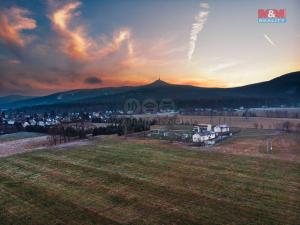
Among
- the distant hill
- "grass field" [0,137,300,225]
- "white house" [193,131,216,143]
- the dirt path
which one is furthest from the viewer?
the distant hill

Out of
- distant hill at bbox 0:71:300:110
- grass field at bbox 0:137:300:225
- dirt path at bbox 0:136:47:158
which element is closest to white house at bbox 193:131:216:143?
grass field at bbox 0:137:300:225

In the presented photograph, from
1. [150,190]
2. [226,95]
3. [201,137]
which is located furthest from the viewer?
[226,95]

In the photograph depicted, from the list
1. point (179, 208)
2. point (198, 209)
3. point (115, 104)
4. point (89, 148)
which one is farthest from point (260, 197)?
point (115, 104)

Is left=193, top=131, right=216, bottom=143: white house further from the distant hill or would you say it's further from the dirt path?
the distant hill

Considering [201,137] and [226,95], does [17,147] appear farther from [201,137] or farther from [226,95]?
[226,95]

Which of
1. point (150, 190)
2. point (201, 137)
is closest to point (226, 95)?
point (201, 137)

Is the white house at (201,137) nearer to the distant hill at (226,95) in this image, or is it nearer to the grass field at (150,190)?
A: the grass field at (150,190)

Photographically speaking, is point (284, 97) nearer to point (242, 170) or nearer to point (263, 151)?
point (263, 151)

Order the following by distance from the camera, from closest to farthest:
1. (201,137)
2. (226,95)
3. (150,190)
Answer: (150,190) < (201,137) < (226,95)

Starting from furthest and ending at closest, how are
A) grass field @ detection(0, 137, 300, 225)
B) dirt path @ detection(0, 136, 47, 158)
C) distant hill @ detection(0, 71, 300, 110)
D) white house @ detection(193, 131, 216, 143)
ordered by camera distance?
distant hill @ detection(0, 71, 300, 110)
white house @ detection(193, 131, 216, 143)
dirt path @ detection(0, 136, 47, 158)
grass field @ detection(0, 137, 300, 225)
